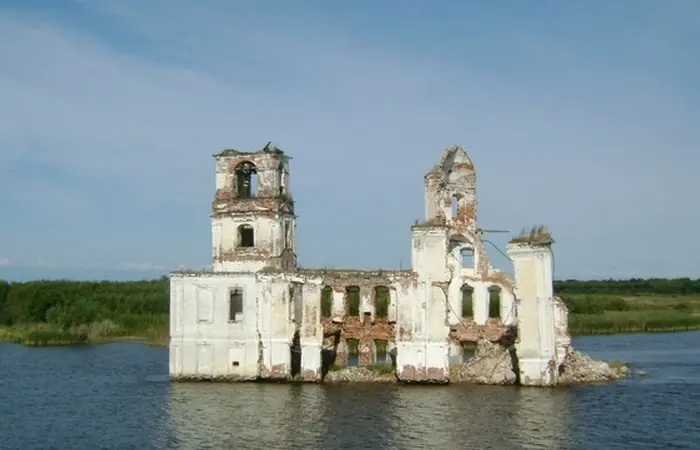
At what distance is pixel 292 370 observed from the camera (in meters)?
35.9

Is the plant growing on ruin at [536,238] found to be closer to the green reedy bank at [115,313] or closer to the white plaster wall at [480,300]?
the white plaster wall at [480,300]

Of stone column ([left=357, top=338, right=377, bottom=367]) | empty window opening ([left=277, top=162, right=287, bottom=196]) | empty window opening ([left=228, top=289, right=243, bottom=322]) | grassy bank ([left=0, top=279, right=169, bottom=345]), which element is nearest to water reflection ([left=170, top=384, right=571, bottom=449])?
stone column ([left=357, top=338, right=377, bottom=367])

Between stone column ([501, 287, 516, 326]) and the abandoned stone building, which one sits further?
stone column ([501, 287, 516, 326])

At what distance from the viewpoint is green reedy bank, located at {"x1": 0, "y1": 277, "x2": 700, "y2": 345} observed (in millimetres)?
67250

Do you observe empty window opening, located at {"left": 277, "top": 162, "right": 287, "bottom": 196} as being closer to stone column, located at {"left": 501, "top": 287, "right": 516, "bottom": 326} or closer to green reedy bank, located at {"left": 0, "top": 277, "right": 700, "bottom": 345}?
stone column, located at {"left": 501, "top": 287, "right": 516, "bottom": 326}

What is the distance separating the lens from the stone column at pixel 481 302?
3619cm

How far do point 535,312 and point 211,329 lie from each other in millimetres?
12377

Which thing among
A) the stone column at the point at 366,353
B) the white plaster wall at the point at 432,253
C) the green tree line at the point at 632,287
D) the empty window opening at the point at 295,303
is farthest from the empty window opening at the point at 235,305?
the green tree line at the point at 632,287

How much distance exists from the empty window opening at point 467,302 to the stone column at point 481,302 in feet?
1.35

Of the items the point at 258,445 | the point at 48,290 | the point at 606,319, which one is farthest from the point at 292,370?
the point at 48,290

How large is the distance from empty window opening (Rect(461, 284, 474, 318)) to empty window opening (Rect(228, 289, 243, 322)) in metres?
8.90

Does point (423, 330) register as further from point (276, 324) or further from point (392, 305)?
point (276, 324)

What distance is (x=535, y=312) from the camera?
1291 inches

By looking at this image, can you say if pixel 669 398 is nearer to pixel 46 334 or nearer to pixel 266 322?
pixel 266 322
